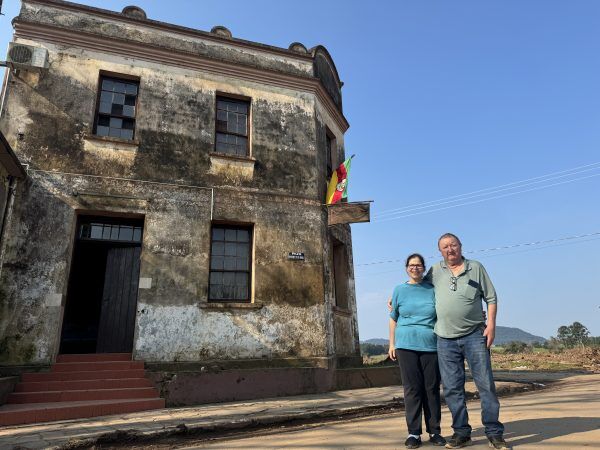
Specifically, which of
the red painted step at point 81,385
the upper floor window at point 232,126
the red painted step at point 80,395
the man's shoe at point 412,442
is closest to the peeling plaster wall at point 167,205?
the upper floor window at point 232,126

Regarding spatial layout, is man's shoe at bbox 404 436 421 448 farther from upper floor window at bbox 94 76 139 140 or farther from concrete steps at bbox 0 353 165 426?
upper floor window at bbox 94 76 139 140

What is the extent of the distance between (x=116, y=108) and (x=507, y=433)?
29.3 ft

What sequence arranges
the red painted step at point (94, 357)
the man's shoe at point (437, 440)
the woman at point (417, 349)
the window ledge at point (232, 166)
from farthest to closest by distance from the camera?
1. the window ledge at point (232, 166)
2. the red painted step at point (94, 357)
3. the woman at point (417, 349)
4. the man's shoe at point (437, 440)

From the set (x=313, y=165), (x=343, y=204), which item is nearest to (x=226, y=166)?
(x=313, y=165)

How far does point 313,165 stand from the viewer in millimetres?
9891

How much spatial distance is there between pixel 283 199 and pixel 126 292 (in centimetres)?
381

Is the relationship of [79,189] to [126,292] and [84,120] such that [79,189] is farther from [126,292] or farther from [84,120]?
[126,292]

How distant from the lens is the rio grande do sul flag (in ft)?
32.5

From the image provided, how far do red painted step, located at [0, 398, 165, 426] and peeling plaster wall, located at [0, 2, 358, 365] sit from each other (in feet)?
3.97

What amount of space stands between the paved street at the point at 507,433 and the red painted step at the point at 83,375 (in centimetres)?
345

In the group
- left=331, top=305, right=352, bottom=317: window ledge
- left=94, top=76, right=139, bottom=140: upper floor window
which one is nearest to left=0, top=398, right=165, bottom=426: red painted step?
left=331, top=305, right=352, bottom=317: window ledge

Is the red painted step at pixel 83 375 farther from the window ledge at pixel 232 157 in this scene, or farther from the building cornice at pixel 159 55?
the building cornice at pixel 159 55

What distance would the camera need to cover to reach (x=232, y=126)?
9703mm

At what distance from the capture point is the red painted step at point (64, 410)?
5527 mm
